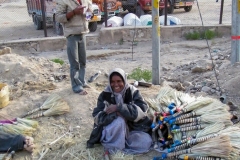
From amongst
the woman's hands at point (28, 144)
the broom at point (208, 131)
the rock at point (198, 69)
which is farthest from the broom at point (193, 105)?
the rock at point (198, 69)

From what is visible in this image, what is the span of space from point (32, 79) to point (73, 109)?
5.42 ft

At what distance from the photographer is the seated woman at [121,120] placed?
12.9ft

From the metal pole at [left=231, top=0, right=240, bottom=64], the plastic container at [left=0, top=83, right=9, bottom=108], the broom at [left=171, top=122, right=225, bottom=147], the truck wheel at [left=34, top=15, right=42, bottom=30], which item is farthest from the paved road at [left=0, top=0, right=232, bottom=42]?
the broom at [left=171, top=122, right=225, bottom=147]

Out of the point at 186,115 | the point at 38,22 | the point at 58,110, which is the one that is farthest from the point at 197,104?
the point at 38,22

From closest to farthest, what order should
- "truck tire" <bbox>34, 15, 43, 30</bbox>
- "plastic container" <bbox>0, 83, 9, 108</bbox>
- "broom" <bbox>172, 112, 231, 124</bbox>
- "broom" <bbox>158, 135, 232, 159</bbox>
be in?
"broom" <bbox>158, 135, 232, 159</bbox>, "broom" <bbox>172, 112, 231, 124</bbox>, "plastic container" <bbox>0, 83, 9, 108</bbox>, "truck tire" <bbox>34, 15, 43, 30</bbox>

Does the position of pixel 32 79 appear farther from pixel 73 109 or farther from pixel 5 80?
pixel 73 109

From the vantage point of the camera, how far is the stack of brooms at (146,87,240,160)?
11.1 feet

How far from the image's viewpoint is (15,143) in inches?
163

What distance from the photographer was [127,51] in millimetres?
10539

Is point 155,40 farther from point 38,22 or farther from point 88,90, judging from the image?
point 38,22

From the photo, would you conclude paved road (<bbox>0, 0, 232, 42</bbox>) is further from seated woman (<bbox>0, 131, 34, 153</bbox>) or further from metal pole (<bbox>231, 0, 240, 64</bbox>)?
seated woman (<bbox>0, 131, 34, 153</bbox>)

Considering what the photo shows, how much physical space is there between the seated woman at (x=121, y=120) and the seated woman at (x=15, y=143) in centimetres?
71

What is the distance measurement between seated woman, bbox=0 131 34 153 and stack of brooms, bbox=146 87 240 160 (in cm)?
145

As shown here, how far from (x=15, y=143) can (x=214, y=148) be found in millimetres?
2234
